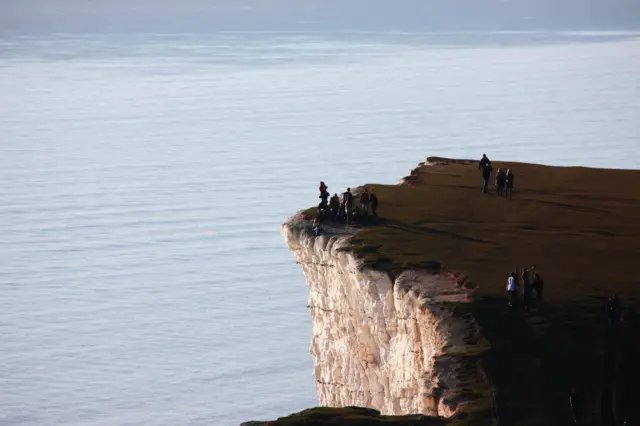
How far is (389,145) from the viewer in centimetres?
15875

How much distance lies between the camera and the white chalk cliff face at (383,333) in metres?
43.3

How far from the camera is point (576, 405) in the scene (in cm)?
4044

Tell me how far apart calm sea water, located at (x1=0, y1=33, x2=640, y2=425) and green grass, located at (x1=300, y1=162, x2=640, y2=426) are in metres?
23.6

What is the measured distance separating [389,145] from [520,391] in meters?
118

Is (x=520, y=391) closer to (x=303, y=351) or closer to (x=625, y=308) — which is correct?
(x=625, y=308)

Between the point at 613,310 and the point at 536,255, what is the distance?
24.3 ft

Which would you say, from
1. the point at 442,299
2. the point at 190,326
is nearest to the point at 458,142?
the point at 190,326

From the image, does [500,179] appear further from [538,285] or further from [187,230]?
[187,230]

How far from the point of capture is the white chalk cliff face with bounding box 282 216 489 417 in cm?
4328

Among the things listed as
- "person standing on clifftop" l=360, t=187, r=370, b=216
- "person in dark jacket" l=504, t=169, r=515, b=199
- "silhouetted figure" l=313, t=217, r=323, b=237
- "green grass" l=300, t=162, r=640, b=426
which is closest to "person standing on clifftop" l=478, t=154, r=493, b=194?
"green grass" l=300, t=162, r=640, b=426

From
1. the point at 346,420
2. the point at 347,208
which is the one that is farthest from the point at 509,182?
the point at 346,420

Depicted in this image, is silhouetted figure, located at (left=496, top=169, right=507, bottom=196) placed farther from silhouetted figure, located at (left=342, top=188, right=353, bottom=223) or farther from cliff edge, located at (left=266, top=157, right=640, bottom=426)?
silhouetted figure, located at (left=342, top=188, right=353, bottom=223)

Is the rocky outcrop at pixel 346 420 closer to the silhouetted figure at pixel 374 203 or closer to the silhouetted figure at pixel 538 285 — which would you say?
the silhouetted figure at pixel 538 285

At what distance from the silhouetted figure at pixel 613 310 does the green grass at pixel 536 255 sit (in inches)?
14.5
